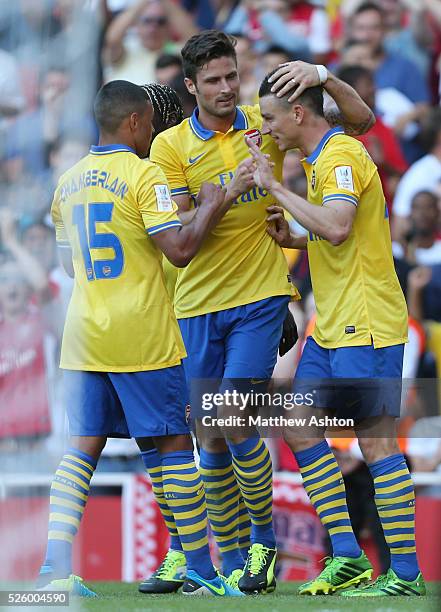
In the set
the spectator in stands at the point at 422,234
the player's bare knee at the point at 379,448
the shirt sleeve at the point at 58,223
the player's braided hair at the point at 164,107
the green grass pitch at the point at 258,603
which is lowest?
the green grass pitch at the point at 258,603

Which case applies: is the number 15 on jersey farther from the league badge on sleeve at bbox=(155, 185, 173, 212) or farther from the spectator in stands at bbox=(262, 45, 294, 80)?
the spectator in stands at bbox=(262, 45, 294, 80)

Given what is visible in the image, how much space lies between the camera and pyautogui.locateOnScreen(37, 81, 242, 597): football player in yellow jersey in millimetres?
4902

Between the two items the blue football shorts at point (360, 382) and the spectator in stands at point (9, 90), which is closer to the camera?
the spectator in stands at point (9, 90)

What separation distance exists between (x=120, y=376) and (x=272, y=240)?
114cm

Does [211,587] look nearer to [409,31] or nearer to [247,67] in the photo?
[247,67]

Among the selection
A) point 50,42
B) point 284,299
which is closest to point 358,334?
point 284,299

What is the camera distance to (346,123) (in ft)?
18.9

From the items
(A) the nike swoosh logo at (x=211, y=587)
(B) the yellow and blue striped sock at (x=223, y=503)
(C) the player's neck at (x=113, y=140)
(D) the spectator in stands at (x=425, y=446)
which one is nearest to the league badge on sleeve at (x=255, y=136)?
(C) the player's neck at (x=113, y=140)

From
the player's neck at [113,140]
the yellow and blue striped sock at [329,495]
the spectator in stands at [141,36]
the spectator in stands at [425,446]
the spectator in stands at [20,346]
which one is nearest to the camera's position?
the spectator in stands at [20,346]

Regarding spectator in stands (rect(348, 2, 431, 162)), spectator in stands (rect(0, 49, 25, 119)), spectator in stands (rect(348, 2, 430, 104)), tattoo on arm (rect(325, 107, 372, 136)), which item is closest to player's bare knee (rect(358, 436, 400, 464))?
tattoo on arm (rect(325, 107, 372, 136))

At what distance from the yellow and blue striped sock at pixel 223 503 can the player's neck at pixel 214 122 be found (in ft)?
4.94

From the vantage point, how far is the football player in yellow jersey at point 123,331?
4902mm

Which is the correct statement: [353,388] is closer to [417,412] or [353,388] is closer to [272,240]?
[272,240]

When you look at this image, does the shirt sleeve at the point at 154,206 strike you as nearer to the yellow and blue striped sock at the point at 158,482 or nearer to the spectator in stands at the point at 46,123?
the spectator in stands at the point at 46,123
